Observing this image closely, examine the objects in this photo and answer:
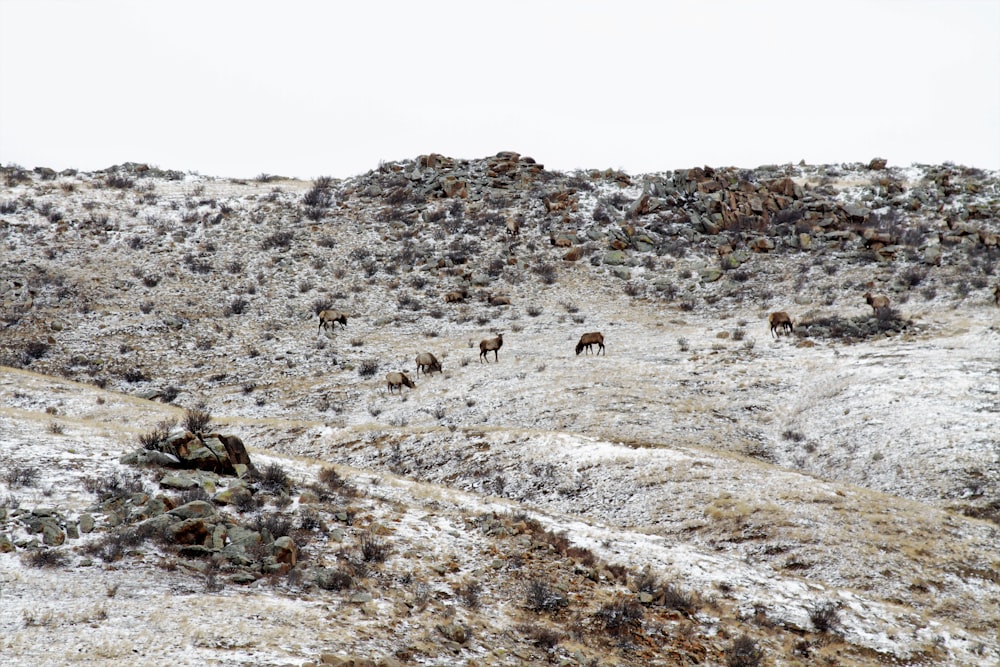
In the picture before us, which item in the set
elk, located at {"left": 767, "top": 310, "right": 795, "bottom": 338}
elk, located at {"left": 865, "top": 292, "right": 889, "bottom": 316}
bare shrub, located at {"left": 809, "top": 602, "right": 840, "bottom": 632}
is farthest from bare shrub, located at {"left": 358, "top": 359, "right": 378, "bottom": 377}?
elk, located at {"left": 865, "top": 292, "right": 889, "bottom": 316}

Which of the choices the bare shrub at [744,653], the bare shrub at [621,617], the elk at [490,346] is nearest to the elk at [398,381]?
the elk at [490,346]

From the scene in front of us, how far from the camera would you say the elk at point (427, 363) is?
91.9 ft

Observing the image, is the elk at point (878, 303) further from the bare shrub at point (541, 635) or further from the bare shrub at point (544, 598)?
the bare shrub at point (541, 635)

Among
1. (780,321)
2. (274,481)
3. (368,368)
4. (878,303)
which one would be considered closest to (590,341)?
(780,321)

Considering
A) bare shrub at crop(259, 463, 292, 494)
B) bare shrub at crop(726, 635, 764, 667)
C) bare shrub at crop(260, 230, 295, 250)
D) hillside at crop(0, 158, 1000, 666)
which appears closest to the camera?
bare shrub at crop(726, 635, 764, 667)

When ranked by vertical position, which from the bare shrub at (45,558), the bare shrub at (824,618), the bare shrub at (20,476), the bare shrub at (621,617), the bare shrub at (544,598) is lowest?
the bare shrub at (824,618)

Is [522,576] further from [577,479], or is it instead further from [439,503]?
[577,479]

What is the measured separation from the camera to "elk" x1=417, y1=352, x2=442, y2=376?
1102 inches

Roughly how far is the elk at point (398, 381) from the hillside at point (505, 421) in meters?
0.50

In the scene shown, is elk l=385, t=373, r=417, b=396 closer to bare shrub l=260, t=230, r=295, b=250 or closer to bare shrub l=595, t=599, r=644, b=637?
bare shrub l=595, t=599, r=644, b=637

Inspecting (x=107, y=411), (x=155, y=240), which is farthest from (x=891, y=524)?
(x=155, y=240)

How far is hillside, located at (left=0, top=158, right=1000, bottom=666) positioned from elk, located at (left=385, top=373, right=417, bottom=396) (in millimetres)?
504

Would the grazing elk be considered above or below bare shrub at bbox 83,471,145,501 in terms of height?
above

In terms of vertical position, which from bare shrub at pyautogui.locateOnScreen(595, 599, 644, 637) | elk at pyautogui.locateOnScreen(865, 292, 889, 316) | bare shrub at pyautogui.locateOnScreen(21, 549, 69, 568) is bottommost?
bare shrub at pyautogui.locateOnScreen(595, 599, 644, 637)
